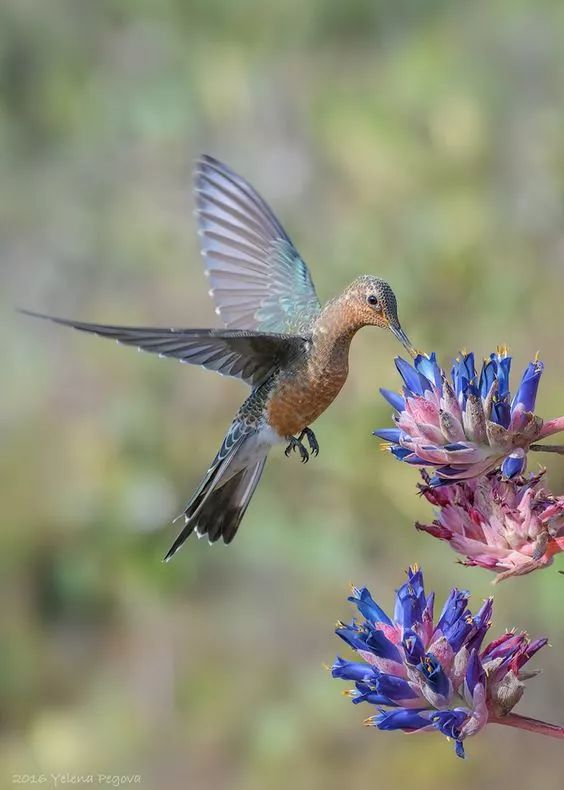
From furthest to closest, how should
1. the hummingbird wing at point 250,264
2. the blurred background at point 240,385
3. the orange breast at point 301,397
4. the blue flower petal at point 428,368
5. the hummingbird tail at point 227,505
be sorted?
the blurred background at point 240,385 < the hummingbird wing at point 250,264 < the hummingbird tail at point 227,505 < the orange breast at point 301,397 < the blue flower petal at point 428,368

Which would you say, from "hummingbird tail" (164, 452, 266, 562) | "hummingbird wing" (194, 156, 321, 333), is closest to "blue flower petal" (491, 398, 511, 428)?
"hummingbird tail" (164, 452, 266, 562)

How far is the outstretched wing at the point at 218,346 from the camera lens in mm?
1876

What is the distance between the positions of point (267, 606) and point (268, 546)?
299 mm

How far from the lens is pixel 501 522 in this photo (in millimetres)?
1715

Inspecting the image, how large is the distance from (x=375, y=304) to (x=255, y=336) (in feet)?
0.81

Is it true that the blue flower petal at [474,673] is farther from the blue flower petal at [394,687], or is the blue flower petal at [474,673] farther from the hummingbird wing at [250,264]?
the hummingbird wing at [250,264]

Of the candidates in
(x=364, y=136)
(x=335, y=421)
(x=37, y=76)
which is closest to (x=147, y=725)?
(x=335, y=421)

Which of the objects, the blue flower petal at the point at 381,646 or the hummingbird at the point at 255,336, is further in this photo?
the hummingbird at the point at 255,336

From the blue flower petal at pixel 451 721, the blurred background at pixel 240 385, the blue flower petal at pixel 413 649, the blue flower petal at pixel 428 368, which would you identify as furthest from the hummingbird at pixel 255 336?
the blurred background at pixel 240 385

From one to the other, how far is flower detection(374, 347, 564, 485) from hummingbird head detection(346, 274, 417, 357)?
1.68ft

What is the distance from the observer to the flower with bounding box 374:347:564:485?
66.6 inches

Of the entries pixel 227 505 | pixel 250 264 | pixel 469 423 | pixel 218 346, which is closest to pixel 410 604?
pixel 469 423

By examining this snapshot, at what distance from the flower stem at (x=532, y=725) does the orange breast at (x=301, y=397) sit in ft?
3.02

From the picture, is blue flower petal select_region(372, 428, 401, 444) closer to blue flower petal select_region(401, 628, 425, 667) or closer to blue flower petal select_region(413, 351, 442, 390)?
blue flower petal select_region(413, 351, 442, 390)
